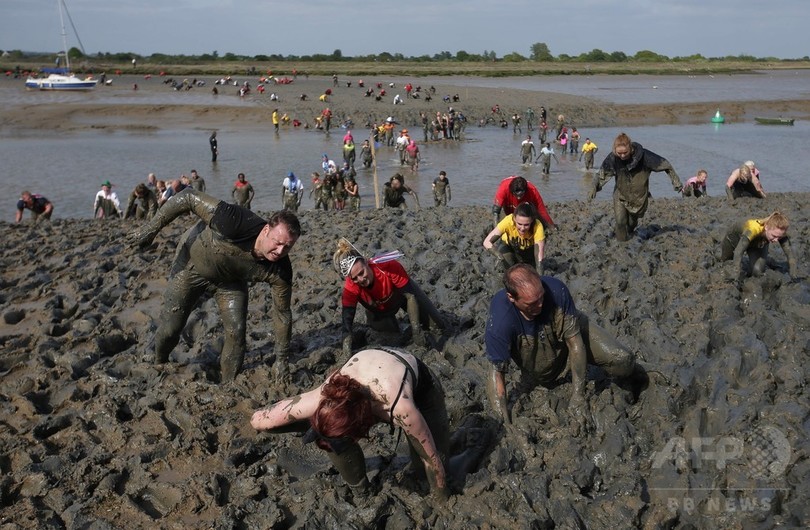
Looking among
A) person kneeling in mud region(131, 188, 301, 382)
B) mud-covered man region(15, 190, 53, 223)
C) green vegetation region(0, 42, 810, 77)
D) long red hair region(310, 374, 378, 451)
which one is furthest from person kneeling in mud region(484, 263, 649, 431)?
green vegetation region(0, 42, 810, 77)

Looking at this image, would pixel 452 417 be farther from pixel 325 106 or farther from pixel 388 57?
pixel 388 57

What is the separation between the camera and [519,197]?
8070 mm

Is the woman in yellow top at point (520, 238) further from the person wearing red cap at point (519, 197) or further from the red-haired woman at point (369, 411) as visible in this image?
the red-haired woman at point (369, 411)

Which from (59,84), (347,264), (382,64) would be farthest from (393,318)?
(382,64)

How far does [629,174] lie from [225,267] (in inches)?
232

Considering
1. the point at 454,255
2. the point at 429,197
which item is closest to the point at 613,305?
the point at 454,255

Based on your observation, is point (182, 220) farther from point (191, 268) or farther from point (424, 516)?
point (424, 516)

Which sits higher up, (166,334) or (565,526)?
(166,334)

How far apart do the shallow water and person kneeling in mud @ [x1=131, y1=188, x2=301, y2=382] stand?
45.9ft

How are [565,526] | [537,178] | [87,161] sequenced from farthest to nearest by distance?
1. [87,161]
2. [537,178]
3. [565,526]

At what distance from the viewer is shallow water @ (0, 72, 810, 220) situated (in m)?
22.7

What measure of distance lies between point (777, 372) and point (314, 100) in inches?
1779

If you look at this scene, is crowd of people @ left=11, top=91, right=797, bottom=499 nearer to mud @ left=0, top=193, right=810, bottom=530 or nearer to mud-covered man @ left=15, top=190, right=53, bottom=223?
mud @ left=0, top=193, right=810, bottom=530

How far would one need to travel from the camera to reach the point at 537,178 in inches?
989
